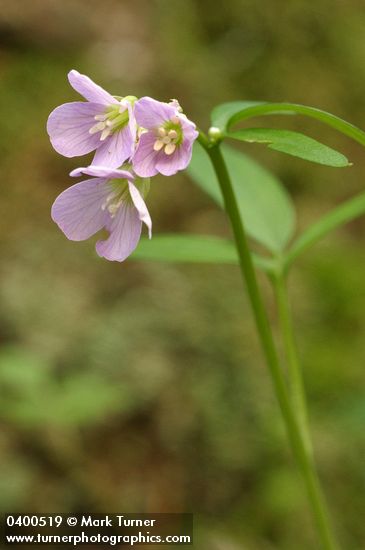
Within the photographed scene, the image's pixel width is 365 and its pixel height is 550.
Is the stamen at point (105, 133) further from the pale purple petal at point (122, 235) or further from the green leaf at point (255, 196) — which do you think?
the green leaf at point (255, 196)

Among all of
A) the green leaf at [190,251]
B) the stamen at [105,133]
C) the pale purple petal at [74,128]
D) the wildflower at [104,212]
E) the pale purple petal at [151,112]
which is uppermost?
the green leaf at [190,251]

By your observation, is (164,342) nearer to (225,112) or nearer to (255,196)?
(255,196)

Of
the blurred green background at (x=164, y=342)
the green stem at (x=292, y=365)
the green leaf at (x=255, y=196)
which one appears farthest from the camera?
the blurred green background at (x=164, y=342)

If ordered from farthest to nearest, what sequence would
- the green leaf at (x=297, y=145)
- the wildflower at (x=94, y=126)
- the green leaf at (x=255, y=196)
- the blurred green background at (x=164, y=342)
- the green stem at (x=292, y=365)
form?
the blurred green background at (x=164, y=342), the green leaf at (x=255, y=196), the green stem at (x=292, y=365), the wildflower at (x=94, y=126), the green leaf at (x=297, y=145)

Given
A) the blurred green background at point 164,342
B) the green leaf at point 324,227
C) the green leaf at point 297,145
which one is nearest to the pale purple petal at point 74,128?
the green leaf at point 297,145

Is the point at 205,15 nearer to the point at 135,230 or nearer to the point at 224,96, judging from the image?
the point at 224,96

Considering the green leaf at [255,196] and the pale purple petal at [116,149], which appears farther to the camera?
the green leaf at [255,196]

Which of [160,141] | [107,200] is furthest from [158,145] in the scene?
[107,200]

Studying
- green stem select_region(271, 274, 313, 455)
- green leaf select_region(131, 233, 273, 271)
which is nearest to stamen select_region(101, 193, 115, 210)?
green leaf select_region(131, 233, 273, 271)

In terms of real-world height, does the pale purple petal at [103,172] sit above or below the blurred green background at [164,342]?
below

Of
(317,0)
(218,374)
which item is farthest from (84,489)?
(317,0)
